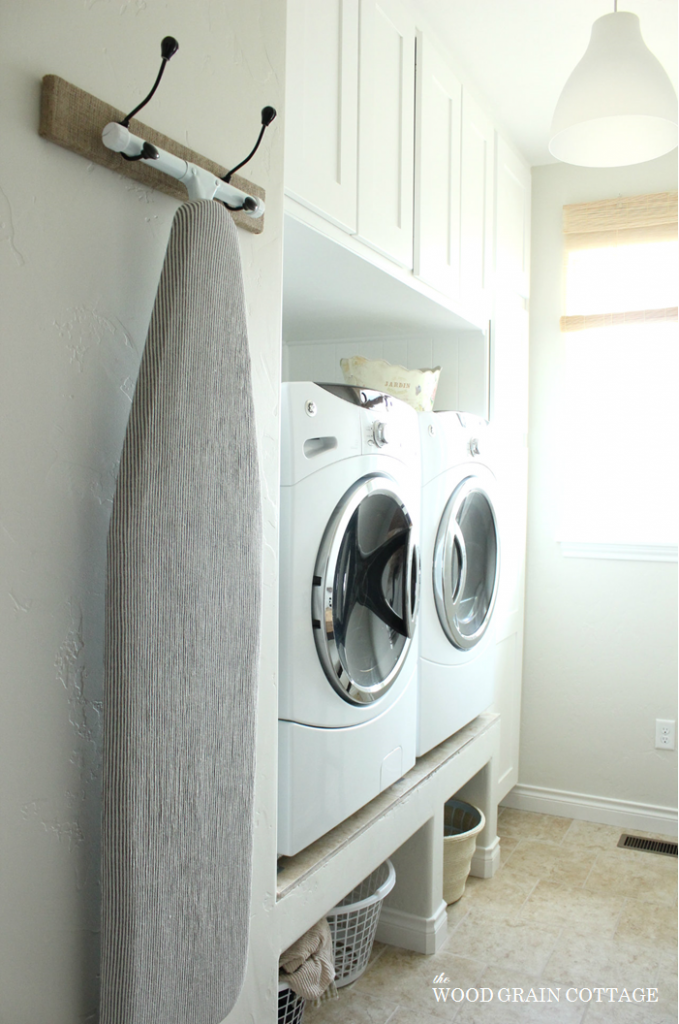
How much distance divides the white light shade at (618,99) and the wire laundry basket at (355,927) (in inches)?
70.0

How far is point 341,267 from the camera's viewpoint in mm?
1889

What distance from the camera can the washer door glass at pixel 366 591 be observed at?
1.52 meters

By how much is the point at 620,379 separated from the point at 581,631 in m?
1.00

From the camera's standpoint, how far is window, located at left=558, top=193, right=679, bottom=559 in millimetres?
2949

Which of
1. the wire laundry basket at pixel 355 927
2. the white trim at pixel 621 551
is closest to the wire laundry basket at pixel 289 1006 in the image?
the wire laundry basket at pixel 355 927

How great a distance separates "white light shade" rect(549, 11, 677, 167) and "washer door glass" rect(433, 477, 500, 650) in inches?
36.8

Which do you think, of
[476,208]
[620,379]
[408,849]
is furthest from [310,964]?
[620,379]

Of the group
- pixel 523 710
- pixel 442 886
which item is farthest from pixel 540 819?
pixel 442 886

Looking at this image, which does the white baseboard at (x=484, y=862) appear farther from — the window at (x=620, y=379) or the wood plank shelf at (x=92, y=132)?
the wood plank shelf at (x=92, y=132)

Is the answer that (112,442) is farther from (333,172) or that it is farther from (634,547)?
(634,547)

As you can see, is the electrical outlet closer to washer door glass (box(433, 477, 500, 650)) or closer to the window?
the window

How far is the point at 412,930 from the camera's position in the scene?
7.06ft

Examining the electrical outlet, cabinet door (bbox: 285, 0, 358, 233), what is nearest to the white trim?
the electrical outlet

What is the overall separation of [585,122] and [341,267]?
617 mm
